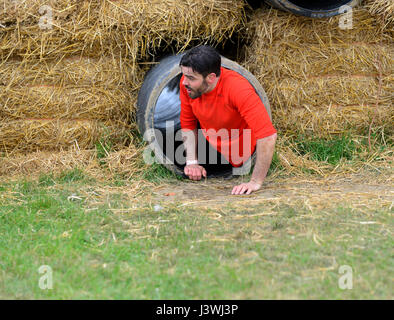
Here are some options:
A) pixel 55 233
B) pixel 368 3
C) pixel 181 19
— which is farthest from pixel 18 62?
pixel 368 3

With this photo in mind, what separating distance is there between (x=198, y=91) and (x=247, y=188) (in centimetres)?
89

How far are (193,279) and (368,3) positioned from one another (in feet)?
11.6

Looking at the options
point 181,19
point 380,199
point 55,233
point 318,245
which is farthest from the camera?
point 181,19

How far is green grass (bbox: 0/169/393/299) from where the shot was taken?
2.72m

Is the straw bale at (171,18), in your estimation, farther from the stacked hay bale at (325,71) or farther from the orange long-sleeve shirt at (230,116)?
the orange long-sleeve shirt at (230,116)

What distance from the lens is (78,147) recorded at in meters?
5.23

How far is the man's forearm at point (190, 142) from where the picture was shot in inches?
186

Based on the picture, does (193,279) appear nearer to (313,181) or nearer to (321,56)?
(313,181)

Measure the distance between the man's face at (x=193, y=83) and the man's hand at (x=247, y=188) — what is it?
822 millimetres

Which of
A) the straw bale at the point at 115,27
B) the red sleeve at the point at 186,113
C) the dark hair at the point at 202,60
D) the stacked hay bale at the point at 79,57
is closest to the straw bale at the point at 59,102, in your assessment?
the stacked hay bale at the point at 79,57

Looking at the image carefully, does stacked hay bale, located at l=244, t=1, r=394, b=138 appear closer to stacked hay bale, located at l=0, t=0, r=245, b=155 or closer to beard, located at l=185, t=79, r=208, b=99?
stacked hay bale, located at l=0, t=0, r=245, b=155

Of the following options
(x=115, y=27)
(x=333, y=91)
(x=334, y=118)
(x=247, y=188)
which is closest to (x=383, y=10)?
(x=333, y=91)
